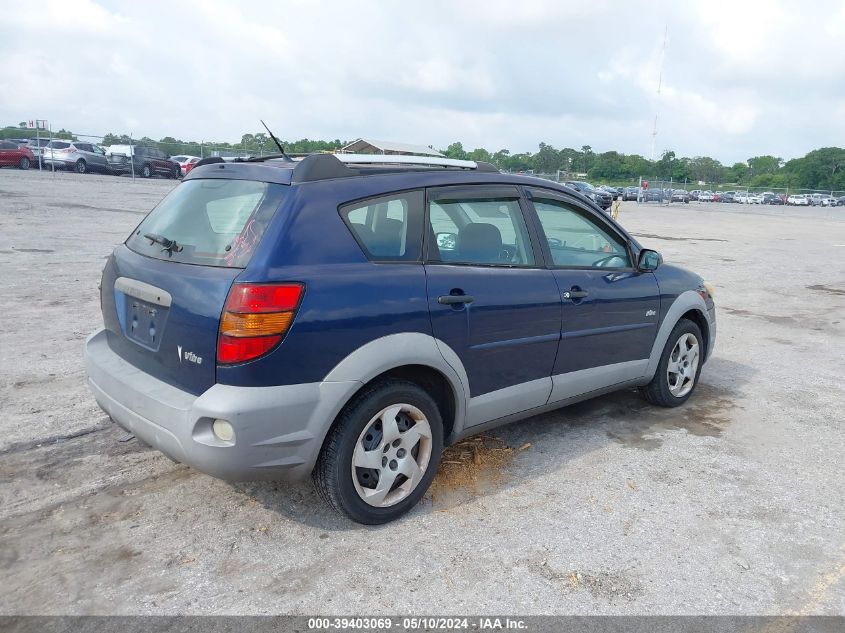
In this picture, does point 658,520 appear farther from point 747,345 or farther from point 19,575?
point 747,345

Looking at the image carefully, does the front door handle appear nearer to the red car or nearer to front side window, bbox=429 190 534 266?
front side window, bbox=429 190 534 266

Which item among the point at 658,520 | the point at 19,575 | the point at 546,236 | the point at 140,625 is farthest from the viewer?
the point at 546,236

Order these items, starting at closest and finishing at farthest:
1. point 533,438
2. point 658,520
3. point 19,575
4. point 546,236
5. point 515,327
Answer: point 19,575
point 658,520
point 515,327
point 546,236
point 533,438

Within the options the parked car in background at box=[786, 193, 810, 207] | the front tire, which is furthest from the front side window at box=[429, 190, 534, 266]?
the parked car in background at box=[786, 193, 810, 207]

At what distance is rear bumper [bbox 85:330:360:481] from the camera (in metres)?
2.95

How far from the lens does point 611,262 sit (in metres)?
4.75

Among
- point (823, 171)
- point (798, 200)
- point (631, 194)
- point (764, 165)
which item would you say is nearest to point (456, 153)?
point (631, 194)

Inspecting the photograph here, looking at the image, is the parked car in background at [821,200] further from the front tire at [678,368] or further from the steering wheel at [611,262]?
the steering wheel at [611,262]

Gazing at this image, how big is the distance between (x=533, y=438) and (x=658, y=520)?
3.83ft

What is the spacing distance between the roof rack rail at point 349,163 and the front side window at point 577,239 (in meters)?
0.46

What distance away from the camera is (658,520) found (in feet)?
11.9

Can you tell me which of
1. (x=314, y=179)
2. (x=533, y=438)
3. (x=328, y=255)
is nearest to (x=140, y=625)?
(x=328, y=255)

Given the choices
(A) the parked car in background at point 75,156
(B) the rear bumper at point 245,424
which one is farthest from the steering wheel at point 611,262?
(A) the parked car in background at point 75,156

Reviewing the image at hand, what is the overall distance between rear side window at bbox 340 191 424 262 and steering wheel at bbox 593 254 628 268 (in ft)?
5.09
